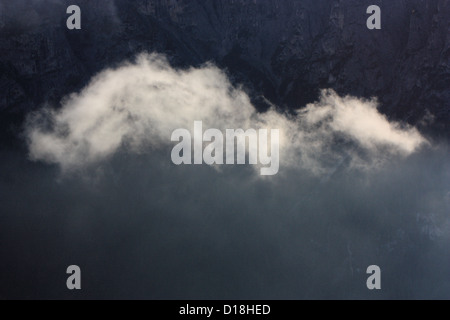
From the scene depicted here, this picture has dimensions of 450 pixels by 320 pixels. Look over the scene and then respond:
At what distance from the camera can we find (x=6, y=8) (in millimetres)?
196250
